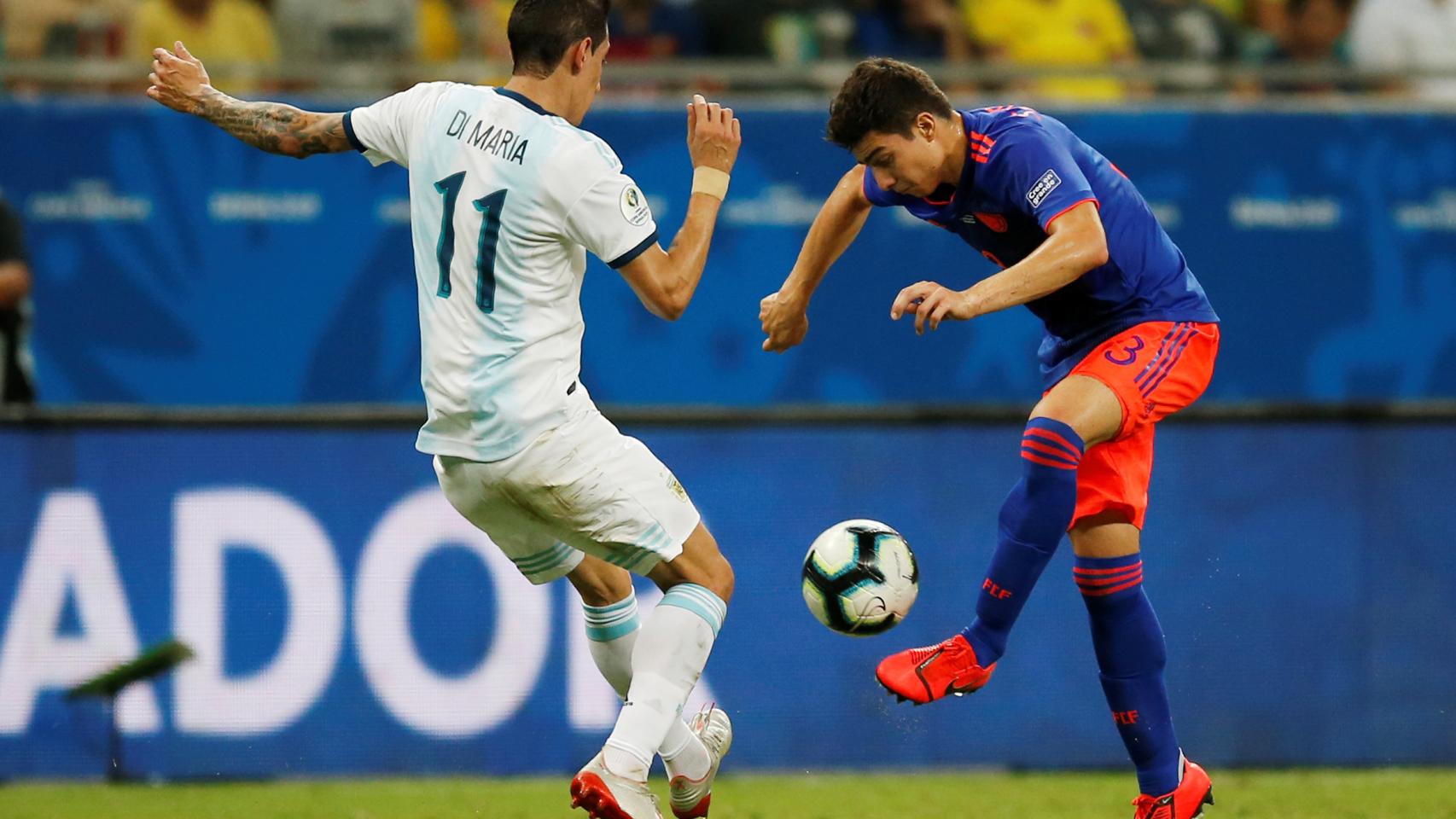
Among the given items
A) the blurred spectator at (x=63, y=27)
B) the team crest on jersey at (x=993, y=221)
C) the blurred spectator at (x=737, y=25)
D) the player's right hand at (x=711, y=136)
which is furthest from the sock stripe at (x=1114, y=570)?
the blurred spectator at (x=63, y=27)

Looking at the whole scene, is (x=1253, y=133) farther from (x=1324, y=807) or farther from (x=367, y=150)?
(x=367, y=150)

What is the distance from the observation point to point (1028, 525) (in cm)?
554

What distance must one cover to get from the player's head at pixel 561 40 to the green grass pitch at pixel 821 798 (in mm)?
2572

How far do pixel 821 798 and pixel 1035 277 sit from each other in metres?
2.44

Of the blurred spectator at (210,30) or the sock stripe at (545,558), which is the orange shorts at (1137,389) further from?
the blurred spectator at (210,30)

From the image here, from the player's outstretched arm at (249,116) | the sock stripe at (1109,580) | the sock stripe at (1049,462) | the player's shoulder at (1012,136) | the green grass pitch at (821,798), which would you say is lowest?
the green grass pitch at (821,798)

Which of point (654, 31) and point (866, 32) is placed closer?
point (654, 31)

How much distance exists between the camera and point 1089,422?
551cm

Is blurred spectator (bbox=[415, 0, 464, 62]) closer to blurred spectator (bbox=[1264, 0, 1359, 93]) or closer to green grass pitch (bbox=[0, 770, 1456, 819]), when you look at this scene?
green grass pitch (bbox=[0, 770, 1456, 819])

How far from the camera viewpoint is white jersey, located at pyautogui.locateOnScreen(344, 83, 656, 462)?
512cm

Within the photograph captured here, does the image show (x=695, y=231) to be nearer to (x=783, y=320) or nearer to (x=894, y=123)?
(x=894, y=123)

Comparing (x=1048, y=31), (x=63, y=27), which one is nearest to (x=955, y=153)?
(x=1048, y=31)

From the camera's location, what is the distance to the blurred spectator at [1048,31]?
10594mm

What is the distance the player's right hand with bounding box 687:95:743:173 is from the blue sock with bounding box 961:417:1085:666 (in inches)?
46.9
